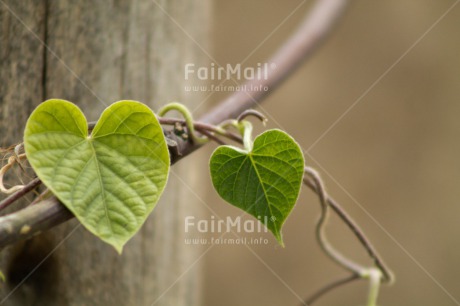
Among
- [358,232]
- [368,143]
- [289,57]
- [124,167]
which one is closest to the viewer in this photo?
[124,167]

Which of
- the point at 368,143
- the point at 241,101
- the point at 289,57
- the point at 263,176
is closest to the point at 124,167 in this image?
the point at 263,176

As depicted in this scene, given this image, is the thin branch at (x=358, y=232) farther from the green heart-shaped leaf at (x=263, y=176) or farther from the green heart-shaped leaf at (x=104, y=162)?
the green heart-shaped leaf at (x=104, y=162)

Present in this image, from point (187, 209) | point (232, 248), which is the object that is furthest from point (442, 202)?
point (187, 209)

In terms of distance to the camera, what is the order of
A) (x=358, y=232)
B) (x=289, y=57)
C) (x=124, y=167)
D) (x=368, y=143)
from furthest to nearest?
(x=368, y=143) → (x=289, y=57) → (x=358, y=232) → (x=124, y=167)

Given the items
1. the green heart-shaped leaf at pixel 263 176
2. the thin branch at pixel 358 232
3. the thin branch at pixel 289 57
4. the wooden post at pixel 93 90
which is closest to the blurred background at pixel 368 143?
the thin branch at pixel 289 57

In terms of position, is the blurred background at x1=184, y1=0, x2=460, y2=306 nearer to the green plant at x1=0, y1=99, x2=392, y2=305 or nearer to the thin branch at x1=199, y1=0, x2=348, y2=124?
the thin branch at x1=199, y1=0, x2=348, y2=124

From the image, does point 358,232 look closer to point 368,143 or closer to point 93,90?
point 93,90

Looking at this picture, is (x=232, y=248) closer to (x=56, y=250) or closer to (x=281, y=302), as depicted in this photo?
(x=281, y=302)
